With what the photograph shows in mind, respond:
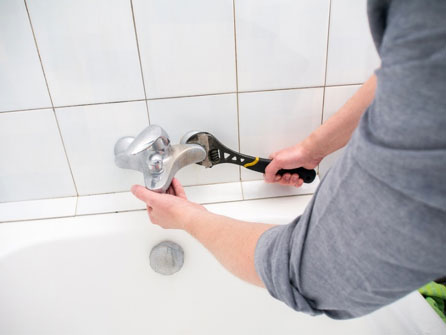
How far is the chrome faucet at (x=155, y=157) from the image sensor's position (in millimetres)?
583

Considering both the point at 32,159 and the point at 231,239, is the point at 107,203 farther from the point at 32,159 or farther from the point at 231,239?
the point at 231,239

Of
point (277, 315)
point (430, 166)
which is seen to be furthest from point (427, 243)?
point (277, 315)

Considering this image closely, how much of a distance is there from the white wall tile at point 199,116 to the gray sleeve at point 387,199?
44cm

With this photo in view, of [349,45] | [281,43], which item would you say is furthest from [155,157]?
[349,45]

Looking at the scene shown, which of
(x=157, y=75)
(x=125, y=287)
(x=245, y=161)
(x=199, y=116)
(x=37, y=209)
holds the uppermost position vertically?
(x=157, y=75)

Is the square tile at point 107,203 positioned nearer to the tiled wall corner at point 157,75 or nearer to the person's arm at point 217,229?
the tiled wall corner at point 157,75

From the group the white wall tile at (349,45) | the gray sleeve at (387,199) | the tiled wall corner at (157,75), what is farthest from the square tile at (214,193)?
the gray sleeve at (387,199)

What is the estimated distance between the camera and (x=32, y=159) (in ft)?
2.56

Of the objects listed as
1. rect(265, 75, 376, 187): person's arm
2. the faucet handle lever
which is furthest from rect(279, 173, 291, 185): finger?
the faucet handle lever

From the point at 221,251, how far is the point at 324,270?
172 mm

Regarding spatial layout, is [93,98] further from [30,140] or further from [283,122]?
[283,122]

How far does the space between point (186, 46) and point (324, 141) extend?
36cm

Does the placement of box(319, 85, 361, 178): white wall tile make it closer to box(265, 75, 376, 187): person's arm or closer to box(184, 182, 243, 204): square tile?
box(265, 75, 376, 187): person's arm

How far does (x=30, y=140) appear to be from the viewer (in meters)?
0.76
